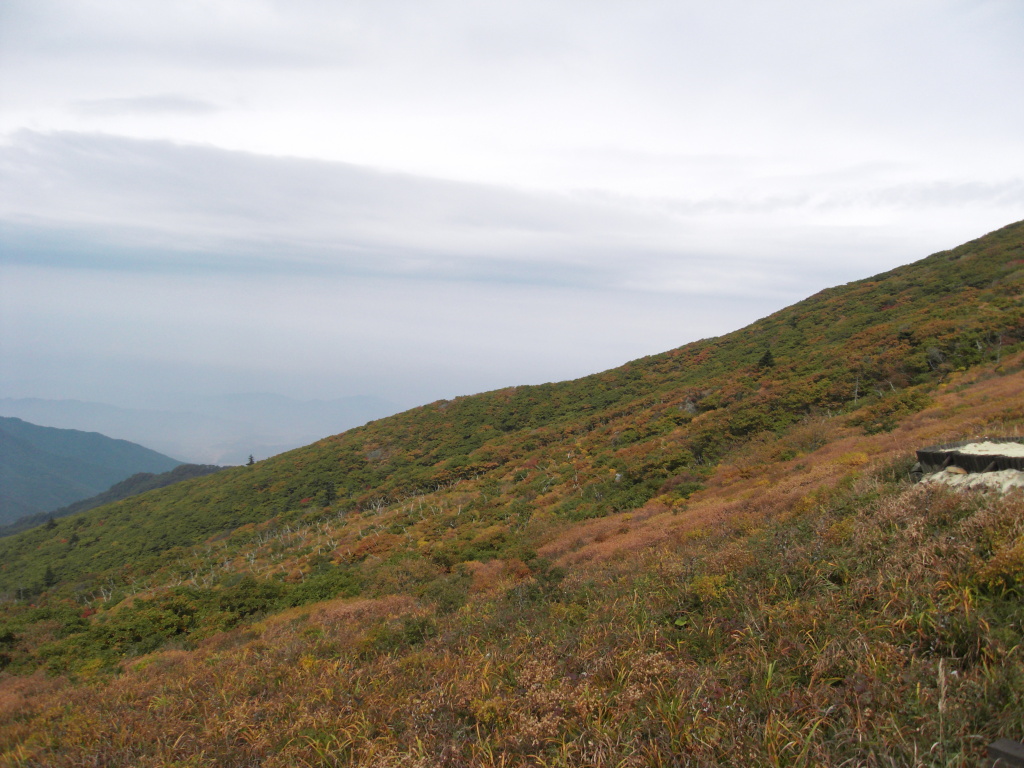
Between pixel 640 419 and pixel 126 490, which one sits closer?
pixel 640 419

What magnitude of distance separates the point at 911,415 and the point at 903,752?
51.1 ft

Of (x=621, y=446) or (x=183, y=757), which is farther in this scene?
(x=621, y=446)

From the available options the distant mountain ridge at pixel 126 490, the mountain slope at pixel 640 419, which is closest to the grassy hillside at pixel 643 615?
the mountain slope at pixel 640 419

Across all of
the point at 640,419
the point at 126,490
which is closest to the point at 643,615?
the point at 640,419

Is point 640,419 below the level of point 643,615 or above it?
above

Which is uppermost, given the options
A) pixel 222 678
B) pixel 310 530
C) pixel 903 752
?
pixel 903 752

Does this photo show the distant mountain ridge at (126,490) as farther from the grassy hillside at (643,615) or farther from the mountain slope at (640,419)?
the grassy hillside at (643,615)

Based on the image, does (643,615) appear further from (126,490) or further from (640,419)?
(126,490)

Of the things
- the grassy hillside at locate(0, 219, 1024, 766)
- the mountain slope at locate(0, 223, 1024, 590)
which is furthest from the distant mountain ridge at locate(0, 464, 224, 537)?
the grassy hillside at locate(0, 219, 1024, 766)

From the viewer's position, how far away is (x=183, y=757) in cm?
496

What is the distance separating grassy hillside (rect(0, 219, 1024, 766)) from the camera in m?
3.98

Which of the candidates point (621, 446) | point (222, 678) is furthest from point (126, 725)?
point (621, 446)

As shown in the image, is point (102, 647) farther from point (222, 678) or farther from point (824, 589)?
point (824, 589)

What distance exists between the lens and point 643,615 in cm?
643
